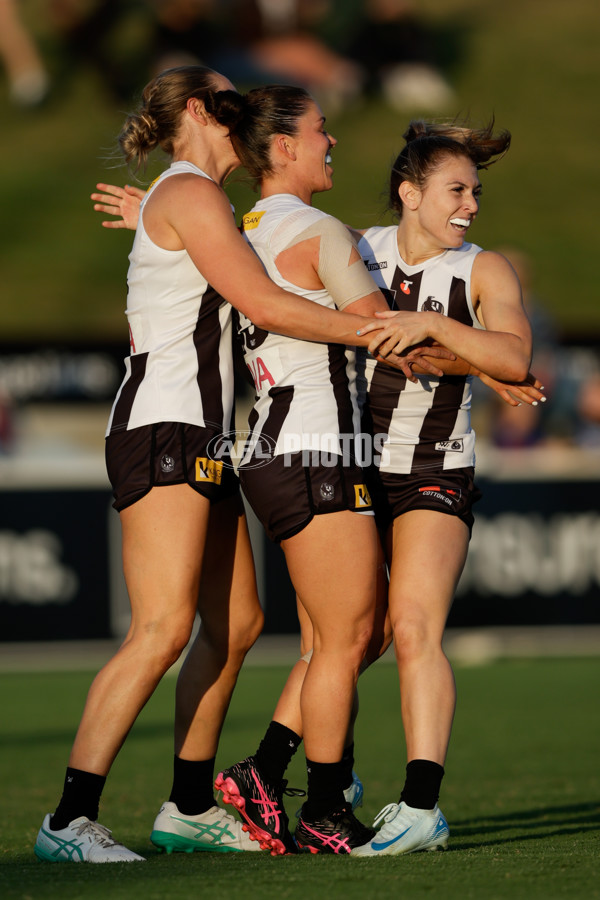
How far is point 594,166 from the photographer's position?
2470 cm

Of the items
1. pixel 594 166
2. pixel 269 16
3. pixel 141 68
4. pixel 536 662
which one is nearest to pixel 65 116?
pixel 141 68

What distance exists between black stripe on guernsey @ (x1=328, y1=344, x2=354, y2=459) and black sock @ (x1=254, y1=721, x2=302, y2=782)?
910 millimetres

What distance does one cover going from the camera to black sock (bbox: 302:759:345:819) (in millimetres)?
3516

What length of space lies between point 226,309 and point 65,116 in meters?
21.9

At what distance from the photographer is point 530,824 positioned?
4.17 metres

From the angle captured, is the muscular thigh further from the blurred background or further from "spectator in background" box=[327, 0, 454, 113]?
"spectator in background" box=[327, 0, 454, 113]

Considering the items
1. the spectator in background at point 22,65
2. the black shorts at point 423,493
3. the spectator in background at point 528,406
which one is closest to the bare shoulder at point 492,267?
the black shorts at point 423,493

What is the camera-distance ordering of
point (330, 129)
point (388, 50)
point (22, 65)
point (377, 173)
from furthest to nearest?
point (388, 50) < point (22, 65) < point (330, 129) < point (377, 173)

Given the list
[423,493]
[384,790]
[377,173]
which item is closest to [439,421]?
[423,493]

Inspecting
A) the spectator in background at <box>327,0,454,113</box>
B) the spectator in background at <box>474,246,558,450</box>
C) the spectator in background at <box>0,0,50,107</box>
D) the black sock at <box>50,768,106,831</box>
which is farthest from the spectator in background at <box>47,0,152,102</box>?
the black sock at <box>50,768,106,831</box>

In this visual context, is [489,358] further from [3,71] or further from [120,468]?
[3,71]

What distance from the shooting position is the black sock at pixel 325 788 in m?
3.52

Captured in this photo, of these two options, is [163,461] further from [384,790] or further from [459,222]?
[384,790]

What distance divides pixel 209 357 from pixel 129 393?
0.26 m
